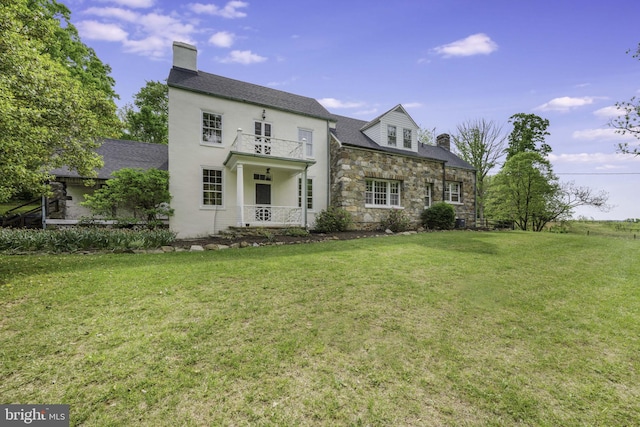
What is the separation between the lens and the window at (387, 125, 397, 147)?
1574 cm

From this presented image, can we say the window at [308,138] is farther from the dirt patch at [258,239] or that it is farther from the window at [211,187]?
the dirt patch at [258,239]

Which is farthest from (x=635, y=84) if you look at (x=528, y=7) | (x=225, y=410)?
(x=225, y=410)

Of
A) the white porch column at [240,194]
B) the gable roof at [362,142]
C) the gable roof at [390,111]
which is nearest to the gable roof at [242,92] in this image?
the gable roof at [362,142]

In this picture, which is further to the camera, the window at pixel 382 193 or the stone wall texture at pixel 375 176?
the window at pixel 382 193

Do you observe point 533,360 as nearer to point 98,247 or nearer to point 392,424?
point 392,424

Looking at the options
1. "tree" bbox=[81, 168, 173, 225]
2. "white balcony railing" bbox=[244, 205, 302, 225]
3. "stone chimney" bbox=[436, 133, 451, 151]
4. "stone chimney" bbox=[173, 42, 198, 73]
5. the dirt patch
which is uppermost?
"stone chimney" bbox=[173, 42, 198, 73]

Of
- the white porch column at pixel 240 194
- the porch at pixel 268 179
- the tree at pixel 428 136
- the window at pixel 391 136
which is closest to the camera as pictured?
the white porch column at pixel 240 194

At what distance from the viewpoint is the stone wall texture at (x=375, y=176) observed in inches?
531

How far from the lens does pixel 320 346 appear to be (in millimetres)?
2986

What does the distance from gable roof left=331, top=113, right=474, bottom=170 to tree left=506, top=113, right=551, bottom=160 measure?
34.2ft

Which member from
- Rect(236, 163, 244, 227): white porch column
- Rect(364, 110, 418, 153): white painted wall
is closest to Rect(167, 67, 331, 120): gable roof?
Rect(364, 110, 418, 153): white painted wall

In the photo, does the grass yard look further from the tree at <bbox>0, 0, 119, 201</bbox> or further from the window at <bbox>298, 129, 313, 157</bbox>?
the window at <bbox>298, 129, 313, 157</bbox>

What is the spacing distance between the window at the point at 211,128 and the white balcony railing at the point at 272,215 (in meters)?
3.55

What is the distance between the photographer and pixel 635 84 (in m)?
9.32
